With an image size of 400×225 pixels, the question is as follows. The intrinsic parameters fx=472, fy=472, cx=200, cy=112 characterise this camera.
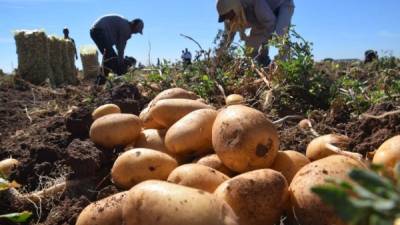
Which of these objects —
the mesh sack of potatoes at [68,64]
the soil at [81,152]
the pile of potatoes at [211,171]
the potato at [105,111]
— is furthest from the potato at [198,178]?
the mesh sack of potatoes at [68,64]


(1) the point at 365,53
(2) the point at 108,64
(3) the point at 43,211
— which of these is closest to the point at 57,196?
(3) the point at 43,211

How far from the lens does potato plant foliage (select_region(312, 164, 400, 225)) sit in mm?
438

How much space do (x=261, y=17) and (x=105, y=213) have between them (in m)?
6.15

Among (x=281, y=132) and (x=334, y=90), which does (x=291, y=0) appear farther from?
(x=281, y=132)

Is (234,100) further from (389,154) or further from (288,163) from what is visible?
(389,154)

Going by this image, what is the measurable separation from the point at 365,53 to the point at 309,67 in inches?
472

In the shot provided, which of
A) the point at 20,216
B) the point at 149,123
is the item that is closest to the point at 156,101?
the point at 149,123

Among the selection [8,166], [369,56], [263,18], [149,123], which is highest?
[263,18]

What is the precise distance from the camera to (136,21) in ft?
42.7

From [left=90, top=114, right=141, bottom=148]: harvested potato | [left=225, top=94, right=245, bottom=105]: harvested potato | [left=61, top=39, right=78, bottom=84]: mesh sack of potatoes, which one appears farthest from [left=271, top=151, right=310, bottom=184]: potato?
[left=61, top=39, right=78, bottom=84]: mesh sack of potatoes

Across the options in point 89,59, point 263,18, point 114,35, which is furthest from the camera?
point 89,59

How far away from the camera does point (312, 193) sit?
1778mm

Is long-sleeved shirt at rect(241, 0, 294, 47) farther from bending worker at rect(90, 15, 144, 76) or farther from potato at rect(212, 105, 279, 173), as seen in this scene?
potato at rect(212, 105, 279, 173)

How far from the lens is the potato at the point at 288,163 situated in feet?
7.41
